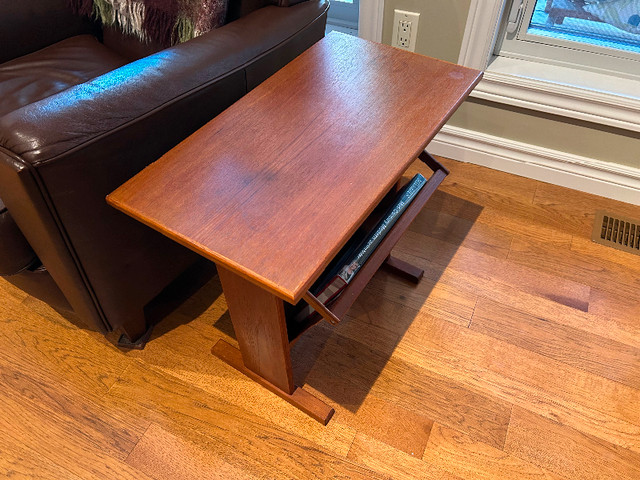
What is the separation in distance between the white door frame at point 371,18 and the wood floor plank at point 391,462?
3.84ft

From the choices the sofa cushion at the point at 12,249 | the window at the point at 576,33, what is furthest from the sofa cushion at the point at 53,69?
the window at the point at 576,33

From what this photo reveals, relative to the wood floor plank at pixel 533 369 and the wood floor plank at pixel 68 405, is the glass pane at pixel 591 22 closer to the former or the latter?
the wood floor plank at pixel 533 369

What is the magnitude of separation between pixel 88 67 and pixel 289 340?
0.94 m

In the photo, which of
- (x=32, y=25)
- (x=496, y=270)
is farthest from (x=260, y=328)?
(x=32, y=25)

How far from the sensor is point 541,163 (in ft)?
5.16

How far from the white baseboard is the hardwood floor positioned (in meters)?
0.23

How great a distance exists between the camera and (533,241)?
1.43 meters

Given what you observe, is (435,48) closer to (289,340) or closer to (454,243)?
(454,243)

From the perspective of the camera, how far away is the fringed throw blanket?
3.79ft

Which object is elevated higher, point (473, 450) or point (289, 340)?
point (289, 340)

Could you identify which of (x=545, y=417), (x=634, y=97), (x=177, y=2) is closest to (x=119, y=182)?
(x=177, y=2)

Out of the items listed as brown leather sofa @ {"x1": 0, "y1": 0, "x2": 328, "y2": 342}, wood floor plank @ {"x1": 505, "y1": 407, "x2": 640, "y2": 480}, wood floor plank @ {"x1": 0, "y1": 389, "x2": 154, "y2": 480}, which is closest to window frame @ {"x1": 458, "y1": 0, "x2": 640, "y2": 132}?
brown leather sofa @ {"x1": 0, "y1": 0, "x2": 328, "y2": 342}

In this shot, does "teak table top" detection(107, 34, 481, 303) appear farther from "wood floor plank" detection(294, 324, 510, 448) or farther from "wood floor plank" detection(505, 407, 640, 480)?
"wood floor plank" detection(505, 407, 640, 480)

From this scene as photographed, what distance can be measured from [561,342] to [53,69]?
58.3 inches
